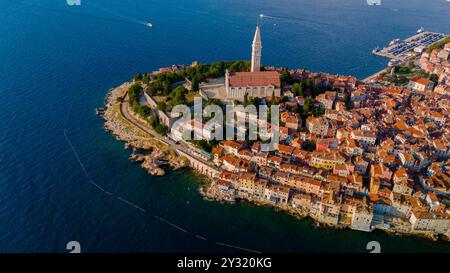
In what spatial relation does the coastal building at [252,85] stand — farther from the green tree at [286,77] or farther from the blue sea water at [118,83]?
the blue sea water at [118,83]

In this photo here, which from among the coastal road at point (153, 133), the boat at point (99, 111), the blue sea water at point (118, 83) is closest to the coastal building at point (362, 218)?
the blue sea water at point (118, 83)

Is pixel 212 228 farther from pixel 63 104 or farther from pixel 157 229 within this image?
pixel 63 104

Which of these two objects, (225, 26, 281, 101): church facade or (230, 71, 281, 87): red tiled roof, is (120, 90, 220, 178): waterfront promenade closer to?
(225, 26, 281, 101): church facade

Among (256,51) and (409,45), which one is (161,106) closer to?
(256,51)

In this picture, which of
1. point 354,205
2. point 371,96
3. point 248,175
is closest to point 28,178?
point 248,175

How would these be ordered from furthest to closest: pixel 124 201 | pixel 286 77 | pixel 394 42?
pixel 394 42
pixel 286 77
pixel 124 201

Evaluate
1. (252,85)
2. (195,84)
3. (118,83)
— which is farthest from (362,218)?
(118,83)

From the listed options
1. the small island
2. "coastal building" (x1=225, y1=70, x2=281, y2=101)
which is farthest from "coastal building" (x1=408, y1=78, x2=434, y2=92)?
"coastal building" (x1=225, y1=70, x2=281, y2=101)
